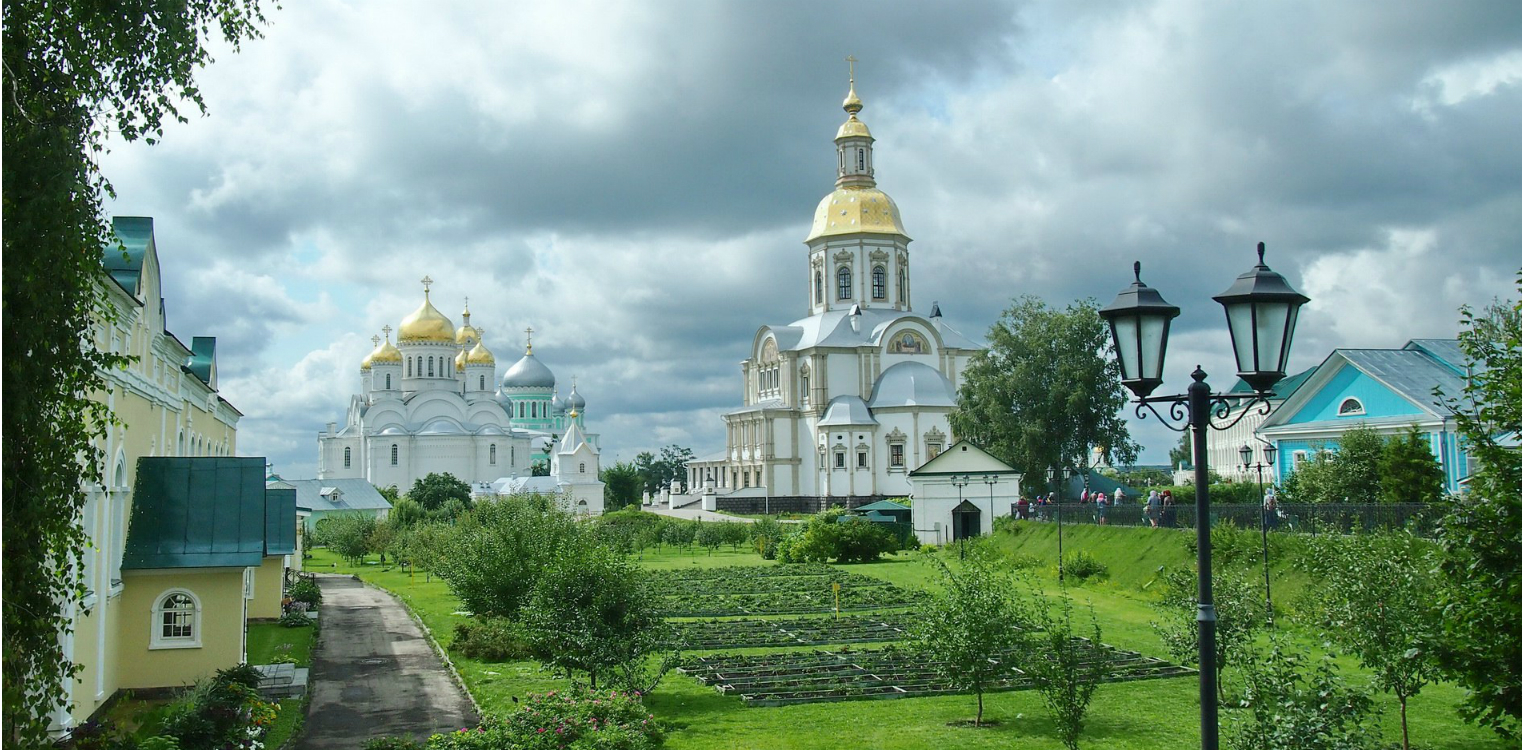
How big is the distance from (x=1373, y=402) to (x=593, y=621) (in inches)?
929

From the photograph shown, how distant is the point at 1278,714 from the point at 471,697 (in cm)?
1149

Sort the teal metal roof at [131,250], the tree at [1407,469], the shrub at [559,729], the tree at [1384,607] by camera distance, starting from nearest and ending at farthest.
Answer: the tree at [1384,607]
the shrub at [559,729]
the teal metal roof at [131,250]
the tree at [1407,469]

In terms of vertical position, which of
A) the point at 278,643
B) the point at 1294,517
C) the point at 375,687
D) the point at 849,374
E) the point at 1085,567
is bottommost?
the point at 375,687

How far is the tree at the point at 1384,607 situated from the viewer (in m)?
11.0

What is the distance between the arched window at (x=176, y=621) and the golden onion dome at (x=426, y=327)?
7048cm

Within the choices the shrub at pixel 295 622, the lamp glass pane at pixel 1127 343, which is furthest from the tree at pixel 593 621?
the shrub at pixel 295 622

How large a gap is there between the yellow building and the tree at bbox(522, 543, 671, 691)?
521cm

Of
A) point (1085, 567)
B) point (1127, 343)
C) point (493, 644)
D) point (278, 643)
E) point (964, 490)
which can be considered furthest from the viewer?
point (964, 490)

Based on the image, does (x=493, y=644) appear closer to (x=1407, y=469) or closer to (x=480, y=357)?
(x=1407, y=469)

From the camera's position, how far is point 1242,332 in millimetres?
6117

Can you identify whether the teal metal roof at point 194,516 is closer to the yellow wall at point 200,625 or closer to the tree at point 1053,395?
the yellow wall at point 200,625

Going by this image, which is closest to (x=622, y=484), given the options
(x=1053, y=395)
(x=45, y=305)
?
(x=1053, y=395)

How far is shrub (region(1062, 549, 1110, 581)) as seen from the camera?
2944 centimetres

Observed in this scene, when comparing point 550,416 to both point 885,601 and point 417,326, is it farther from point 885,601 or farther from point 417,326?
point 885,601
